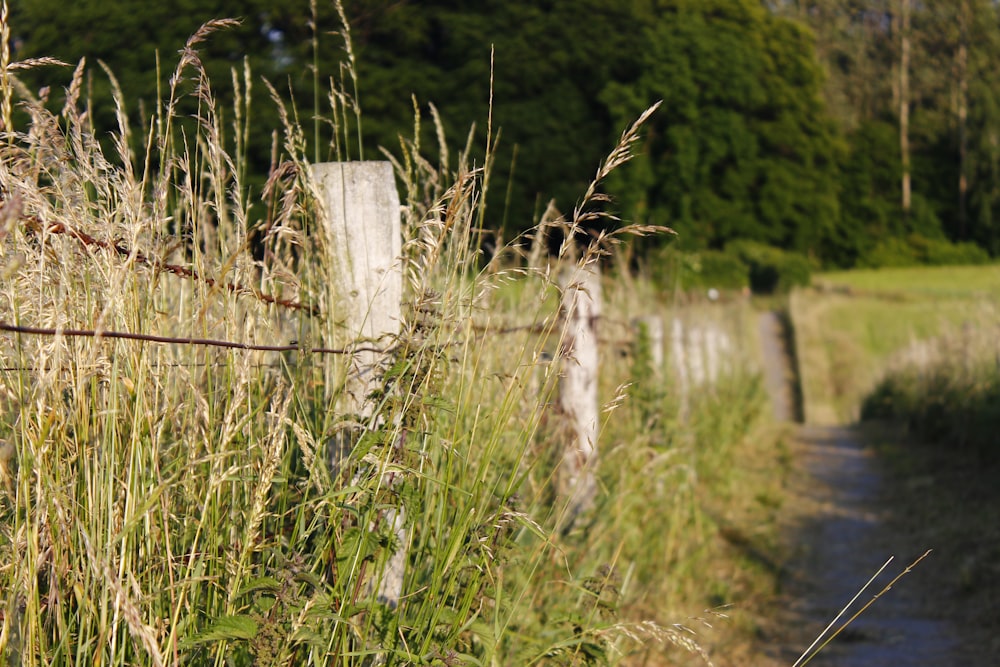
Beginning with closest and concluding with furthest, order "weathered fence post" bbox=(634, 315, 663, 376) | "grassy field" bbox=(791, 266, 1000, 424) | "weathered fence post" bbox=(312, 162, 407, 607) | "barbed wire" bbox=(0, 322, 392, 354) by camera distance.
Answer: "barbed wire" bbox=(0, 322, 392, 354) → "weathered fence post" bbox=(312, 162, 407, 607) → "weathered fence post" bbox=(634, 315, 663, 376) → "grassy field" bbox=(791, 266, 1000, 424)

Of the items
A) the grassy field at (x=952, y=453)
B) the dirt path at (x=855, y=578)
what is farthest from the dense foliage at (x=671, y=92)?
the grassy field at (x=952, y=453)

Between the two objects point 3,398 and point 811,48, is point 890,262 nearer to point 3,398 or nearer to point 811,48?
point 811,48

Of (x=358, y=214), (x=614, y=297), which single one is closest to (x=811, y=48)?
(x=614, y=297)

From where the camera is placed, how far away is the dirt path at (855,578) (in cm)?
395

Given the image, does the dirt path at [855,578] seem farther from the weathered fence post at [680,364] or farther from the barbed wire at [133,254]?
the barbed wire at [133,254]

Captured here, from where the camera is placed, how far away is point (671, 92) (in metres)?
26.2

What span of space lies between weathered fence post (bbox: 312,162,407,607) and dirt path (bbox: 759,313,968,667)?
2412 mm

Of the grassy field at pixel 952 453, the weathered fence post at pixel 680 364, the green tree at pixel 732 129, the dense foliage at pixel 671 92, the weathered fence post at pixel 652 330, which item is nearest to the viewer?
the grassy field at pixel 952 453

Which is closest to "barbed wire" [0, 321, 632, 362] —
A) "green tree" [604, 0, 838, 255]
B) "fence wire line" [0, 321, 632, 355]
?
"fence wire line" [0, 321, 632, 355]

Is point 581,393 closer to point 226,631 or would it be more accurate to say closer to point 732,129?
point 226,631

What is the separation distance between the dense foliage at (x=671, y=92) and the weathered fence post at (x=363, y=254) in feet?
0.47

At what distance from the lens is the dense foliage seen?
901 cm

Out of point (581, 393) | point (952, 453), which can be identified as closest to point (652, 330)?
point (581, 393)

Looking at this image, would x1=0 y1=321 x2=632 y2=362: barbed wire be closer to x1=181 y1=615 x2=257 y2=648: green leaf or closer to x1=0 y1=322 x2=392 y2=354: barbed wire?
x1=0 y1=322 x2=392 y2=354: barbed wire
